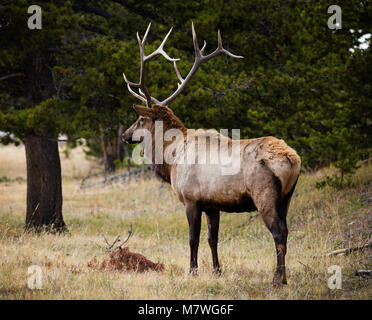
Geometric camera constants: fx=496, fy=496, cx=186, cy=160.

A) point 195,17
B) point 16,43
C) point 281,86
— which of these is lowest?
point 281,86

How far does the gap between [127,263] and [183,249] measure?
1890mm

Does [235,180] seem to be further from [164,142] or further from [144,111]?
[144,111]

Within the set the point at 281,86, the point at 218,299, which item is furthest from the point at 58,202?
the point at 218,299

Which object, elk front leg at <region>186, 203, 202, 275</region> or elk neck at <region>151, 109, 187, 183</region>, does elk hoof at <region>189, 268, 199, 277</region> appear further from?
elk neck at <region>151, 109, 187, 183</region>

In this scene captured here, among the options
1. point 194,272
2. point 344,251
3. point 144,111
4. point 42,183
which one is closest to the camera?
point 194,272

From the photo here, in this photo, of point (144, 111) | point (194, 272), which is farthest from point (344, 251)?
point (144, 111)

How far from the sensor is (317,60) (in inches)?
411

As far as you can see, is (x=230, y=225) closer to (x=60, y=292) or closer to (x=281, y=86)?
(x=281, y=86)

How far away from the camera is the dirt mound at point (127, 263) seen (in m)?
6.52

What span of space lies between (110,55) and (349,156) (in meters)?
4.75

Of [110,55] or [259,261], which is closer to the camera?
[259,261]

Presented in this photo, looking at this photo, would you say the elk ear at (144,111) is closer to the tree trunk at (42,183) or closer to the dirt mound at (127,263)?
the dirt mound at (127,263)

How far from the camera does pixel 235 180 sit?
230 inches
